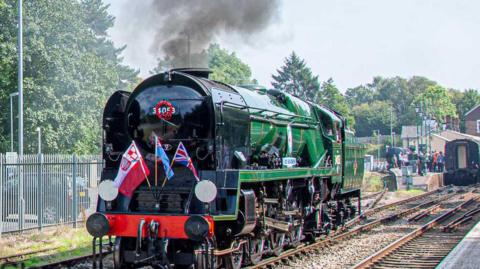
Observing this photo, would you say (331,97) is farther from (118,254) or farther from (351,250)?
(118,254)

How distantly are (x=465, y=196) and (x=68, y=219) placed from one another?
68.0ft

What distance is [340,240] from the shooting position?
48.7 ft

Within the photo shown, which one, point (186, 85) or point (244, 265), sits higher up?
point (186, 85)

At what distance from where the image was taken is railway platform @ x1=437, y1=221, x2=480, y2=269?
1012 cm

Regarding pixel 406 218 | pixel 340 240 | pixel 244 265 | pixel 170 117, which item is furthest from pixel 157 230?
pixel 406 218

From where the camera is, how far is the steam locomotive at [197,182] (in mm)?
8961

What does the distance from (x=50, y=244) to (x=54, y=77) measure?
69.9ft

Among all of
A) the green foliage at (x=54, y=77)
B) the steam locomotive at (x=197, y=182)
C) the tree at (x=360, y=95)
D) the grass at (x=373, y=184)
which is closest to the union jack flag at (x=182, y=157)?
the steam locomotive at (x=197, y=182)

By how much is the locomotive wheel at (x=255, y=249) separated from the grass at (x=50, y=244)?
172 inches

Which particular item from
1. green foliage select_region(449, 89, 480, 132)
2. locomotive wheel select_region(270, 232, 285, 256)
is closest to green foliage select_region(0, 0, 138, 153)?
locomotive wheel select_region(270, 232, 285, 256)

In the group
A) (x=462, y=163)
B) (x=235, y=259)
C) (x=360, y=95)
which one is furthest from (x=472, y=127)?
(x=235, y=259)

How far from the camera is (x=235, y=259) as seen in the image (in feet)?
33.0

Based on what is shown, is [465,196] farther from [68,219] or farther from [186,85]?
[186,85]

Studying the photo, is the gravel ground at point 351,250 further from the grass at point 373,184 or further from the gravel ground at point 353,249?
the grass at point 373,184
